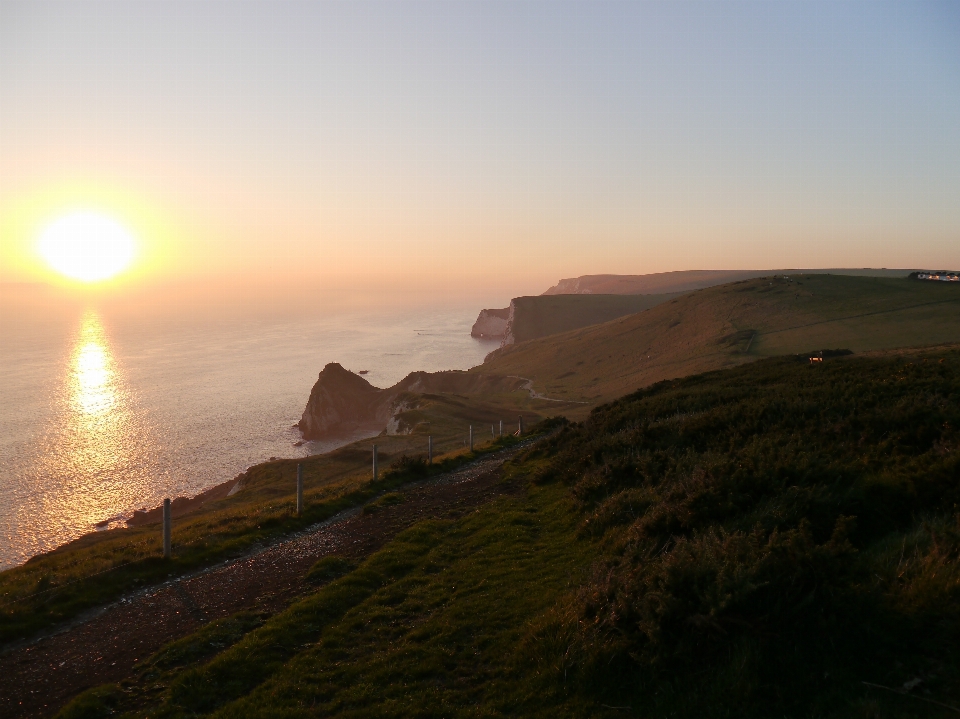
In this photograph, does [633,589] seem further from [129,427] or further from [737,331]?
[129,427]

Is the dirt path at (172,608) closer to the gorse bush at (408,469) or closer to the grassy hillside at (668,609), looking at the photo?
the grassy hillside at (668,609)

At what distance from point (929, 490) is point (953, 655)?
14.8ft

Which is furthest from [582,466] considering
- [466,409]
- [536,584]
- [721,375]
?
[466,409]

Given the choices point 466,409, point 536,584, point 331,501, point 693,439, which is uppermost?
point 693,439

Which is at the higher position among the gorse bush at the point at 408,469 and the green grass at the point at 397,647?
the green grass at the point at 397,647

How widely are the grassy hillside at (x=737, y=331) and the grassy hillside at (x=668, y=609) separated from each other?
209 feet

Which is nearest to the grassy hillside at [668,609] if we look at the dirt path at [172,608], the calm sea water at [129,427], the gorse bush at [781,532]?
the gorse bush at [781,532]

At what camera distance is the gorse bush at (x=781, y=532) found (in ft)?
23.2

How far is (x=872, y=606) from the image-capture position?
7.12 m

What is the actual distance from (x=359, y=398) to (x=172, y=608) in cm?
9449

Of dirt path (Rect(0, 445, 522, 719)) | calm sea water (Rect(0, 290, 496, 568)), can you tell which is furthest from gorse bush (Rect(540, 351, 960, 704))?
calm sea water (Rect(0, 290, 496, 568))

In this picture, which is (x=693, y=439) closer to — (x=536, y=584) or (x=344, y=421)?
(x=536, y=584)

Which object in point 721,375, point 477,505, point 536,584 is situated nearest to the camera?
point 536,584

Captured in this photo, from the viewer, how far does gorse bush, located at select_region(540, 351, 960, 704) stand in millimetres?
7062
